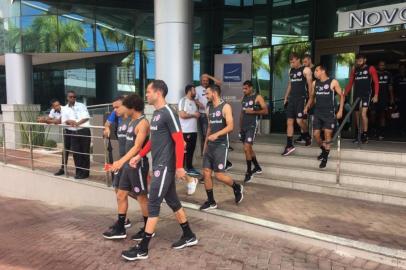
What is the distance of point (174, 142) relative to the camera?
463cm

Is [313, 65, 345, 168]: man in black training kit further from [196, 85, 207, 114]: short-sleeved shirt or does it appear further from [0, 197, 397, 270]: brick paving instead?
[0, 197, 397, 270]: brick paving

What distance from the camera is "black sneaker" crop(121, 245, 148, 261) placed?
4621 millimetres

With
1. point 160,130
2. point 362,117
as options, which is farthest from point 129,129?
point 362,117

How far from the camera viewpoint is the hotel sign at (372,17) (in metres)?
9.50

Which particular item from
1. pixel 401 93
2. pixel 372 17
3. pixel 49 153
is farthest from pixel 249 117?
pixel 49 153

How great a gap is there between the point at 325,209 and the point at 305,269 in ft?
6.02

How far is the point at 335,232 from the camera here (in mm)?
5039

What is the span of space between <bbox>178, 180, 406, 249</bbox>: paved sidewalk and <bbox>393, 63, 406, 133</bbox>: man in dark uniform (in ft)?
16.3

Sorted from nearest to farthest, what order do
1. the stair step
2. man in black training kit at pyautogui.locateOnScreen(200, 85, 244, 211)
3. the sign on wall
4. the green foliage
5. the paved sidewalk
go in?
the paved sidewalk, man in black training kit at pyautogui.locateOnScreen(200, 85, 244, 211), the stair step, the sign on wall, the green foliage

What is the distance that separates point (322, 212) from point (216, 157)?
5.47 feet

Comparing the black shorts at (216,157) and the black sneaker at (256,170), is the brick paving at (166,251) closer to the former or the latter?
the black shorts at (216,157)

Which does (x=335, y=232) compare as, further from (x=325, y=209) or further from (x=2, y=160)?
(x=2, y=160)

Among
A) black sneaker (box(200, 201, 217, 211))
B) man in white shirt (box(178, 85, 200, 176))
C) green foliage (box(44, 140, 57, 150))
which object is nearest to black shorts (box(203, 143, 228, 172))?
black sneaker (box(200, 201, 217, 211))

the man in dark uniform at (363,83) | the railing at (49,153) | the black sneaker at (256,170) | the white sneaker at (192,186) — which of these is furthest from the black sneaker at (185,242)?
the man in dark uniform at (363,83)
